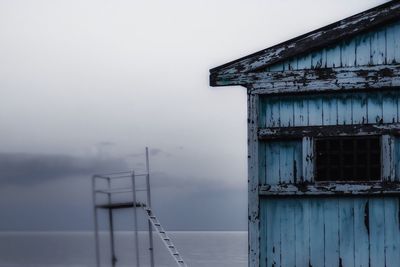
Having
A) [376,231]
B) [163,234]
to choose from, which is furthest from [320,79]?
[163,234]

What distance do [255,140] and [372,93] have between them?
77.0 inches

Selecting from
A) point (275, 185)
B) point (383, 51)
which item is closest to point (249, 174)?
point (275, 185)

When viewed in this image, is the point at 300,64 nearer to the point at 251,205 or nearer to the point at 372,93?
the point at 372,93

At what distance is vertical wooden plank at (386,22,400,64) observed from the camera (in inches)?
428

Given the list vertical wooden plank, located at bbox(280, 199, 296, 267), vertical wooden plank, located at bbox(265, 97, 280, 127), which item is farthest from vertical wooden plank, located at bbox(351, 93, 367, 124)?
vertical wooden plank, located at bbox(280, 199, 296, 267)

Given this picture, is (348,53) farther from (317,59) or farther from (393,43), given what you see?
(393,43)

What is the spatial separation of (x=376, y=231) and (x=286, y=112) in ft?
7.57

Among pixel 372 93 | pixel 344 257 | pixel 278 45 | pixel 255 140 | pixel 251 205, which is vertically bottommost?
pixel 344 257

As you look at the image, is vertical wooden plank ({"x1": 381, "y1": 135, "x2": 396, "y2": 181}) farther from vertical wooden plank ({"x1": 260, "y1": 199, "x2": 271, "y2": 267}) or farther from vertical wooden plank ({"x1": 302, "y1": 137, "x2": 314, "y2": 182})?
vertical wooden plank ({"x1": 260, "y1": 199, "x2": 271, "y2": 267})

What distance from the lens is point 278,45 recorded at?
11234 mm

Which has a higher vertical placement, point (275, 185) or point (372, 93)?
point (372, 93)

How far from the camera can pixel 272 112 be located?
11.2 m

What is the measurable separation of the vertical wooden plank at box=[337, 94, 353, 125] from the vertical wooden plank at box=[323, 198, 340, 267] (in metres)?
1.24

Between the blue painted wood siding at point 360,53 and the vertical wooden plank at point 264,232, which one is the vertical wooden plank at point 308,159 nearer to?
the vertical wooden plank at point 264,232
